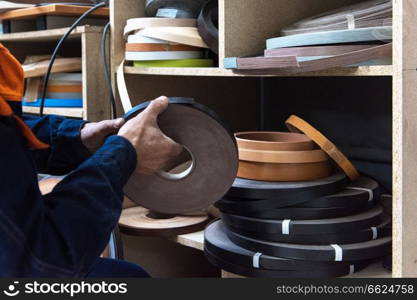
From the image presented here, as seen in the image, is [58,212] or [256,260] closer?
[58,212]

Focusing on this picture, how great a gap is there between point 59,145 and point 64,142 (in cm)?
1

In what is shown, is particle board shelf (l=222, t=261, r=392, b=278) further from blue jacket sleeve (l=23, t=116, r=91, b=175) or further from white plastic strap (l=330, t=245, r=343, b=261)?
blue jacket sleeve (l=23, t=116, r=91, b=175)

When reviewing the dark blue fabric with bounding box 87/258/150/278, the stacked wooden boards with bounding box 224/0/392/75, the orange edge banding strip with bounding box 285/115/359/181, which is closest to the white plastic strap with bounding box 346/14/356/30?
the stacked wooden boards with bounding box 224/0/392/75

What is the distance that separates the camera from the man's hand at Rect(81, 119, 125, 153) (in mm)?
1289

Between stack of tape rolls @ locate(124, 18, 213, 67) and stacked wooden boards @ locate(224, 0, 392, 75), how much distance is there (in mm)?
310

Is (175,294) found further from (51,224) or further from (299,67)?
(299,67)

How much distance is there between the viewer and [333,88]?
1.71 metres

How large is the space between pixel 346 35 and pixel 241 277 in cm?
55

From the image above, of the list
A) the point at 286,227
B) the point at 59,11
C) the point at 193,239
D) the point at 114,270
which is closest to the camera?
the point at 286,227

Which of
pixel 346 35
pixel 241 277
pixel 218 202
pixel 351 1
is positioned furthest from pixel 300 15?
pixel 241 277

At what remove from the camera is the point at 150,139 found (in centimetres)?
108

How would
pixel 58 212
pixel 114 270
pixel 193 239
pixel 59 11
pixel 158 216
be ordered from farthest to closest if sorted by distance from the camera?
pixel 59 11 → pixel 158 216 → pixel 193 239 → pixel 114 270 → pixel 58 212

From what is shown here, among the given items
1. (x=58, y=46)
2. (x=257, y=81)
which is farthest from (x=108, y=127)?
(x=257, y=81)

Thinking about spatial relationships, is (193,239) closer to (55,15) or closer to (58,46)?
(58,46)
